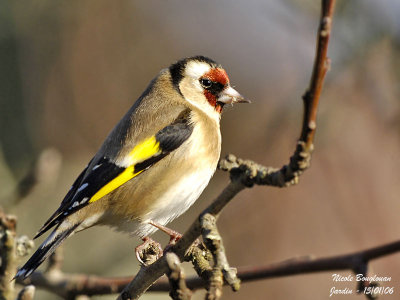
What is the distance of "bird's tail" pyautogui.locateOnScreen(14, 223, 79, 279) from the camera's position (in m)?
3.30

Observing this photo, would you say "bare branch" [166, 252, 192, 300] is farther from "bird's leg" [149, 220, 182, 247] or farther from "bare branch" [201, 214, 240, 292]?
"bird's leg" [149, 220, 182, 247]

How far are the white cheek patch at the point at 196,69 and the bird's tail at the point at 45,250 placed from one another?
149 centimetres

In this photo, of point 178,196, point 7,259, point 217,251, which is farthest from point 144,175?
point 217,251

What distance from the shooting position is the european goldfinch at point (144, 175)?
370 centimetres

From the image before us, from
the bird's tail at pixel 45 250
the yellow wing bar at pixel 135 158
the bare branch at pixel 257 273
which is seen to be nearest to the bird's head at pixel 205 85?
the yellow wing bar at pixel 135 158

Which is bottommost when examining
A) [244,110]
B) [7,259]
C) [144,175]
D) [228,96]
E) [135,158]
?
[244,110]

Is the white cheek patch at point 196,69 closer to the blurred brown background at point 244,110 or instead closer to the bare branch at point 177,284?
the blurred brown background at point 244,110

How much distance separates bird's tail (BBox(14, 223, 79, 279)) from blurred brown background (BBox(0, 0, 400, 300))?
0.46 m

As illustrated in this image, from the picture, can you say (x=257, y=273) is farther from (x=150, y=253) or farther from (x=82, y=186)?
(x=82, y=186)

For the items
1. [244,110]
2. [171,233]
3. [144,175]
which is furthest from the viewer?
[244,110]

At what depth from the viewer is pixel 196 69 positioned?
4398mm

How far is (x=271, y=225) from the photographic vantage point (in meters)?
6.24

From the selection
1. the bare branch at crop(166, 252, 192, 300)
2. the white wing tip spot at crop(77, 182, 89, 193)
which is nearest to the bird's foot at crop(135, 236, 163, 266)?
the white wing tip spot at crop(77, 182, 89, 193)

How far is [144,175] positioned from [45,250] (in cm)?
81
